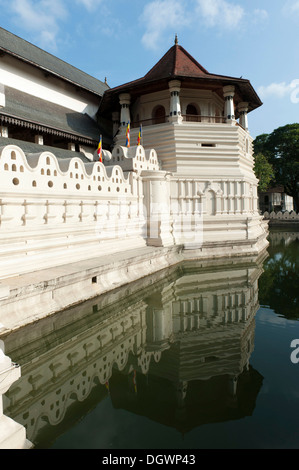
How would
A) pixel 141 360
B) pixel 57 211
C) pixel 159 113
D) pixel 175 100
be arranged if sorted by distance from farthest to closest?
pixel 159 113, pixel 175 100, pixel 57 211, pixel 141 360

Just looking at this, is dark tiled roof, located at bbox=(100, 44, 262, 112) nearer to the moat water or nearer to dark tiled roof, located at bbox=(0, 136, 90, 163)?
dark tiled roof, located at bbox=(0, 136, 90, 163)

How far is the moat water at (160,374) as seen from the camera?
3756 mm

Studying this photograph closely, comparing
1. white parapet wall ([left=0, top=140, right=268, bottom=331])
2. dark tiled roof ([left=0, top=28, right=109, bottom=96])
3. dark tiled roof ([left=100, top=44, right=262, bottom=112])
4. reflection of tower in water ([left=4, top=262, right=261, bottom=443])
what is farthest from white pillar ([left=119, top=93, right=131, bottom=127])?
reflection of tower in water ([left=4, top=262, right=261, bottom=443])

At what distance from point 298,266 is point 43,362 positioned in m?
12.3

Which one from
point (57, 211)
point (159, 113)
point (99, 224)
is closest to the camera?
point (57, 211)

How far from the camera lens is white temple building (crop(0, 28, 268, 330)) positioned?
26.2 ft

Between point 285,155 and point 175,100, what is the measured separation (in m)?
32.9

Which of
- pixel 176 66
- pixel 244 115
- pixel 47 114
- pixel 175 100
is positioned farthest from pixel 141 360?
pixel 244 115

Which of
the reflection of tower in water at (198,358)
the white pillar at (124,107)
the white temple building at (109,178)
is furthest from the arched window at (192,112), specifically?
the reflection of tower in water at (198,358)

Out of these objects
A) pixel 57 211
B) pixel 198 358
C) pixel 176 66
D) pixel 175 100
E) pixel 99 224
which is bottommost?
pixel 198 358

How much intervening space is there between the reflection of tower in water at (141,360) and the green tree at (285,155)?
37.1 meters

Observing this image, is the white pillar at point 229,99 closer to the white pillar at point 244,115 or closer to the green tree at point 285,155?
the white pillar at point 244,115

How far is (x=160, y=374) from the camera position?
5.18 meters

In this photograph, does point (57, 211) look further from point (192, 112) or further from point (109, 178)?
point (192, 112)
